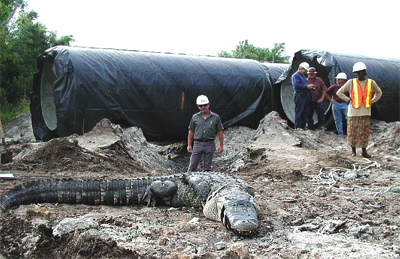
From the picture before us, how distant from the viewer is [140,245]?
13.6 feet

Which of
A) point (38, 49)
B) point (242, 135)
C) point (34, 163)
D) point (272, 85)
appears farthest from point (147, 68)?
point (38, 49)

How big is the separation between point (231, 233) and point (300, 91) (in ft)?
29.4

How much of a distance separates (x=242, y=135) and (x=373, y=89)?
4.80 metres

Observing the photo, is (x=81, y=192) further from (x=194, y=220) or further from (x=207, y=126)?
(x=207, y=126)

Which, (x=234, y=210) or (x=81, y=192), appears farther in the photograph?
(x=81, y=192)

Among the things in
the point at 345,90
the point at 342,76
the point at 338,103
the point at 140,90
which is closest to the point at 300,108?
the point at 338,103

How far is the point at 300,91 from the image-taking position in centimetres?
1297

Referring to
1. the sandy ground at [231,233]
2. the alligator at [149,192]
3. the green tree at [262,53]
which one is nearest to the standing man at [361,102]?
the sandy ground at [231,233]

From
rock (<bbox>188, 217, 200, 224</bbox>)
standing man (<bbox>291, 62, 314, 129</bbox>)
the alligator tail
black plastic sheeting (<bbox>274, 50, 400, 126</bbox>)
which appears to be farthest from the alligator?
black plastic sheeting (<bbox>274, 50, 400, 126</bbox>)

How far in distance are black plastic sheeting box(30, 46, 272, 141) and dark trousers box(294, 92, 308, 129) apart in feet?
5.53

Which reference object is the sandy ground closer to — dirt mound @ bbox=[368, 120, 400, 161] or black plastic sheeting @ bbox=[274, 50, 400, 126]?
dirt mound @ bbox=[368, 120, 400, 161]

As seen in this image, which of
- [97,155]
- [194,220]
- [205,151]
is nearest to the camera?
[194,220]

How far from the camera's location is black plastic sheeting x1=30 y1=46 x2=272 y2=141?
463 inches

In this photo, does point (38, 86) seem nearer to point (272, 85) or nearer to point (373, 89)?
point (272, 85)
